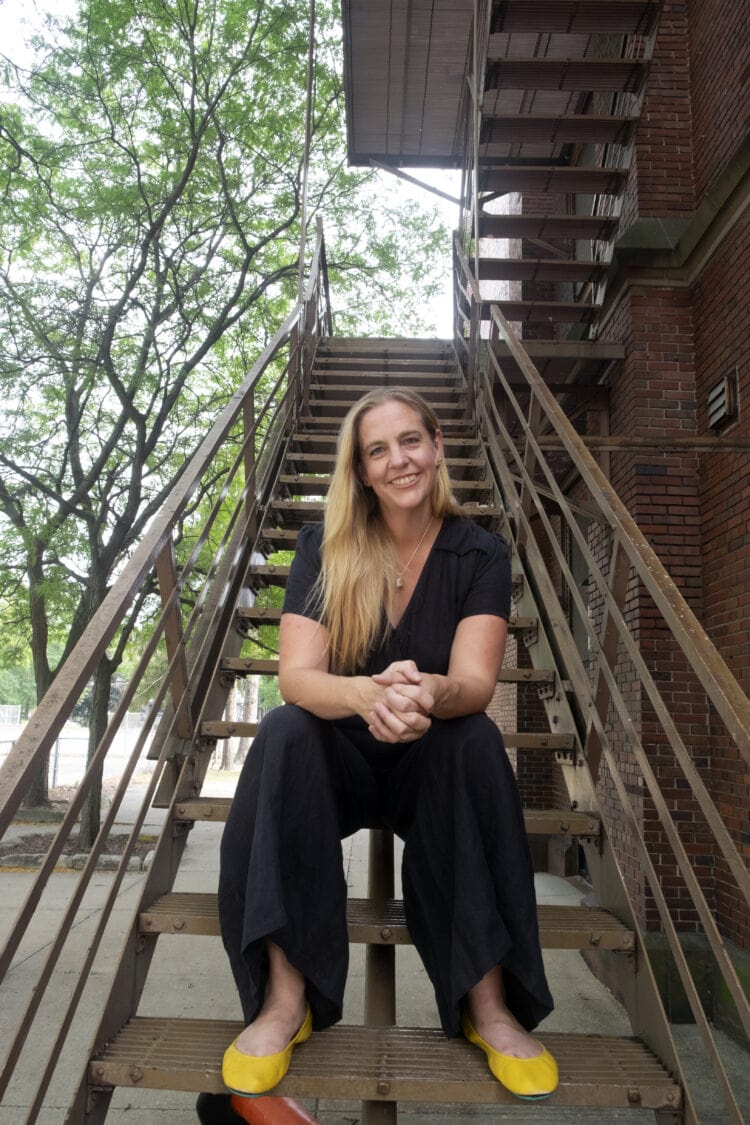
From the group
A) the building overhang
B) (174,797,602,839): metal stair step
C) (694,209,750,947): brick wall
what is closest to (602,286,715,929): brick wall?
(694,209,750,947): brick wall

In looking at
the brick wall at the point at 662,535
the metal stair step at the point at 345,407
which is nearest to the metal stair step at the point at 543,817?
the brick wall at the point at 662,535

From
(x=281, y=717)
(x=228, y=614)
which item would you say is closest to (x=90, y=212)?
(x=228, y=614)

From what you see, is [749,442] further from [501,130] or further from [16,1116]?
[16,1116]

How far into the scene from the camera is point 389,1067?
163 centimetres

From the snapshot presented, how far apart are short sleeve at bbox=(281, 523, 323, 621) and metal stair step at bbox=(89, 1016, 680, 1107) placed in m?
0.94

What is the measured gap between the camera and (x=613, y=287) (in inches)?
231

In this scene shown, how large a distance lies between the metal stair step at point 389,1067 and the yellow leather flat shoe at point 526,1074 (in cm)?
3

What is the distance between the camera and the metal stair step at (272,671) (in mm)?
3105

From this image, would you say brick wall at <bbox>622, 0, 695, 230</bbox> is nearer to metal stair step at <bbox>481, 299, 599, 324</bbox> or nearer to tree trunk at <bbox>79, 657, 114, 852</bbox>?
metal stair step at <bbox>481, 299, 599, 324</bbox>

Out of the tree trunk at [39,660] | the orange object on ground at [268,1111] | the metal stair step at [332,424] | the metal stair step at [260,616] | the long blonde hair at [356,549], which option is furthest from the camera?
the tree trunk at [39,660]

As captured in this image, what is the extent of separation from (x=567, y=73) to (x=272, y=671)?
15.5 feet

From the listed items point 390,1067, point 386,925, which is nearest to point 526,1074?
point 390,1067

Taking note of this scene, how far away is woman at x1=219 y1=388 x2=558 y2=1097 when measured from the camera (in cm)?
161

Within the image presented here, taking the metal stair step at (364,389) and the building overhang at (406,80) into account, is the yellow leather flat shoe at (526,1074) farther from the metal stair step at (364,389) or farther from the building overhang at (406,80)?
the building overhang at (406,80)
